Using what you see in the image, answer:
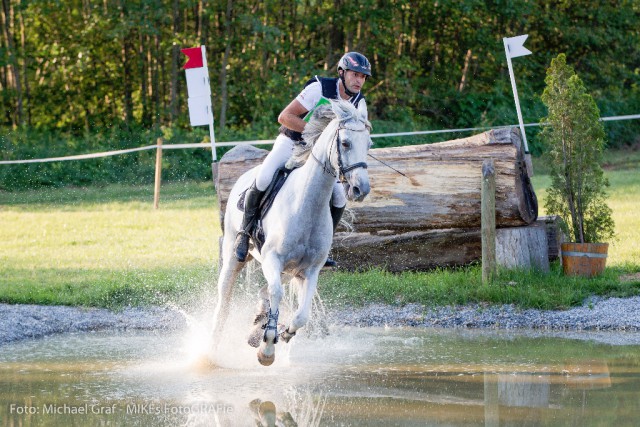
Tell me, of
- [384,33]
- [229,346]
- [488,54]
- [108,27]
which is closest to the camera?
[229,346]

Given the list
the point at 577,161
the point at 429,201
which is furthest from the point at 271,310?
the point at 577,161

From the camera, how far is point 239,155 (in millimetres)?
11305

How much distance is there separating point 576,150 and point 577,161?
0.12m

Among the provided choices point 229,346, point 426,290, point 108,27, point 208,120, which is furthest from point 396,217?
point 108,27

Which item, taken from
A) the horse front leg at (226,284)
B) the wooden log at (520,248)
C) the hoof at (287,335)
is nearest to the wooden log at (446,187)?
the wooden log at (520,248)

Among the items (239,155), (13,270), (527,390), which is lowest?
(13,270)

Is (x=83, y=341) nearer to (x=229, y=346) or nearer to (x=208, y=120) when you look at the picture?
(x=229, y=346)

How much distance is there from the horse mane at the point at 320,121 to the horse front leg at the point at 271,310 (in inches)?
32.3

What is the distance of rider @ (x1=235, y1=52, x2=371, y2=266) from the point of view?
7.22 meters

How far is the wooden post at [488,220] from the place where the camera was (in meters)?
9.86

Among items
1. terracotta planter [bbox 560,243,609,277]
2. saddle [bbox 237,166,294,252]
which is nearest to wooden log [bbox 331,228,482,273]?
terracotta planter [bbox 560,243,609,277]

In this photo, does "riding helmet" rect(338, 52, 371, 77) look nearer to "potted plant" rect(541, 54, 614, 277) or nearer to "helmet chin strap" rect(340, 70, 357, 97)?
"helmet chin strap" rect(340, 70, 357, 97)

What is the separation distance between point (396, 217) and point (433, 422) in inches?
201

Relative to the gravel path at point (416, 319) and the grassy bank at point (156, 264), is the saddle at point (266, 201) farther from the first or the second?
the grassy bank at point (156, 264)
